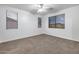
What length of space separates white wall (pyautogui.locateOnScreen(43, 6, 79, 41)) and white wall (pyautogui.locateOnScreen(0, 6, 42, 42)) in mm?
287

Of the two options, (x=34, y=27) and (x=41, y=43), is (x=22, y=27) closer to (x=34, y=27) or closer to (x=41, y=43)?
(x=34, y=27)

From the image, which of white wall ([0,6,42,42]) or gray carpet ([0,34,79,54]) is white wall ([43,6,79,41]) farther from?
white wall ([0,6,42,42])

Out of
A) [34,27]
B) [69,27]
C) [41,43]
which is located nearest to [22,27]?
[34,27]

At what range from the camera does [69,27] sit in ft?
6.21

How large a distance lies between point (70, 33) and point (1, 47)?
169 cm

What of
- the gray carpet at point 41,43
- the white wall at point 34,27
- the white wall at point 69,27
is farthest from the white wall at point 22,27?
the white wall at point 69,27

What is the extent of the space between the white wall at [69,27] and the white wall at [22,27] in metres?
0.29

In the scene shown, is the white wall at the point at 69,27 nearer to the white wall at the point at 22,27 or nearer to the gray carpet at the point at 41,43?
the gray carpet at the point at 41,43

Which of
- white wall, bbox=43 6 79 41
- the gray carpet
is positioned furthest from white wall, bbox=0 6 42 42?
white wall, bbox=43 6 79 41

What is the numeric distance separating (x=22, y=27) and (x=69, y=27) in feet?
3.94

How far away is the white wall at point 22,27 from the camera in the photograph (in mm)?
1966
